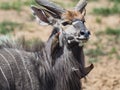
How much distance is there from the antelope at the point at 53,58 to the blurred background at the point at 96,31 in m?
1.23

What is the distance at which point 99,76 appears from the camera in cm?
907

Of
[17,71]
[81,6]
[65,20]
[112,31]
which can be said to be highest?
[81,6]

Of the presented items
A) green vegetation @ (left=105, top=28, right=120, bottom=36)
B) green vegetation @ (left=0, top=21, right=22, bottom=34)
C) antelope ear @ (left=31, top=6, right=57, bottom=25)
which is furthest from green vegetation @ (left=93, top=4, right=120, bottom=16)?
antelope ear @ (left=31, top=6, right=57, bottom=25)

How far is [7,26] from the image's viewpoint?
451 inches

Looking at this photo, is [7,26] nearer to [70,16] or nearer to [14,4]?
[14,4]

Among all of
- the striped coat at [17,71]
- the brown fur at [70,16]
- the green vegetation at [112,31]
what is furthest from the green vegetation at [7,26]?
the brown fur at [70,16]

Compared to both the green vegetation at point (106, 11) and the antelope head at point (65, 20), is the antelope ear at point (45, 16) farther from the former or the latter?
the green vegetation at point (106, 11)

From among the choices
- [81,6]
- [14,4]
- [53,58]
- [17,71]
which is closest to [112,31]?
[14,4]

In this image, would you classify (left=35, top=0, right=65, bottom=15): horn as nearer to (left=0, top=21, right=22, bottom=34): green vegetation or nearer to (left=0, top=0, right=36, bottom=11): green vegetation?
(left=0, top=21, right=22, bottom=34): green vegetation

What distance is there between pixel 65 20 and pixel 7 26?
15.0ft

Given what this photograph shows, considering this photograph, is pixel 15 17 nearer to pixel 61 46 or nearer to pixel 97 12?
pixel 97 12

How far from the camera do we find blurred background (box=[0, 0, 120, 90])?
901 centimetres

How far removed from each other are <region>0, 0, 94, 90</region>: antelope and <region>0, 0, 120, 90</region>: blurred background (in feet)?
4.03

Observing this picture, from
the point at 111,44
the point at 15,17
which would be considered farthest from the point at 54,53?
the point at 15,17
